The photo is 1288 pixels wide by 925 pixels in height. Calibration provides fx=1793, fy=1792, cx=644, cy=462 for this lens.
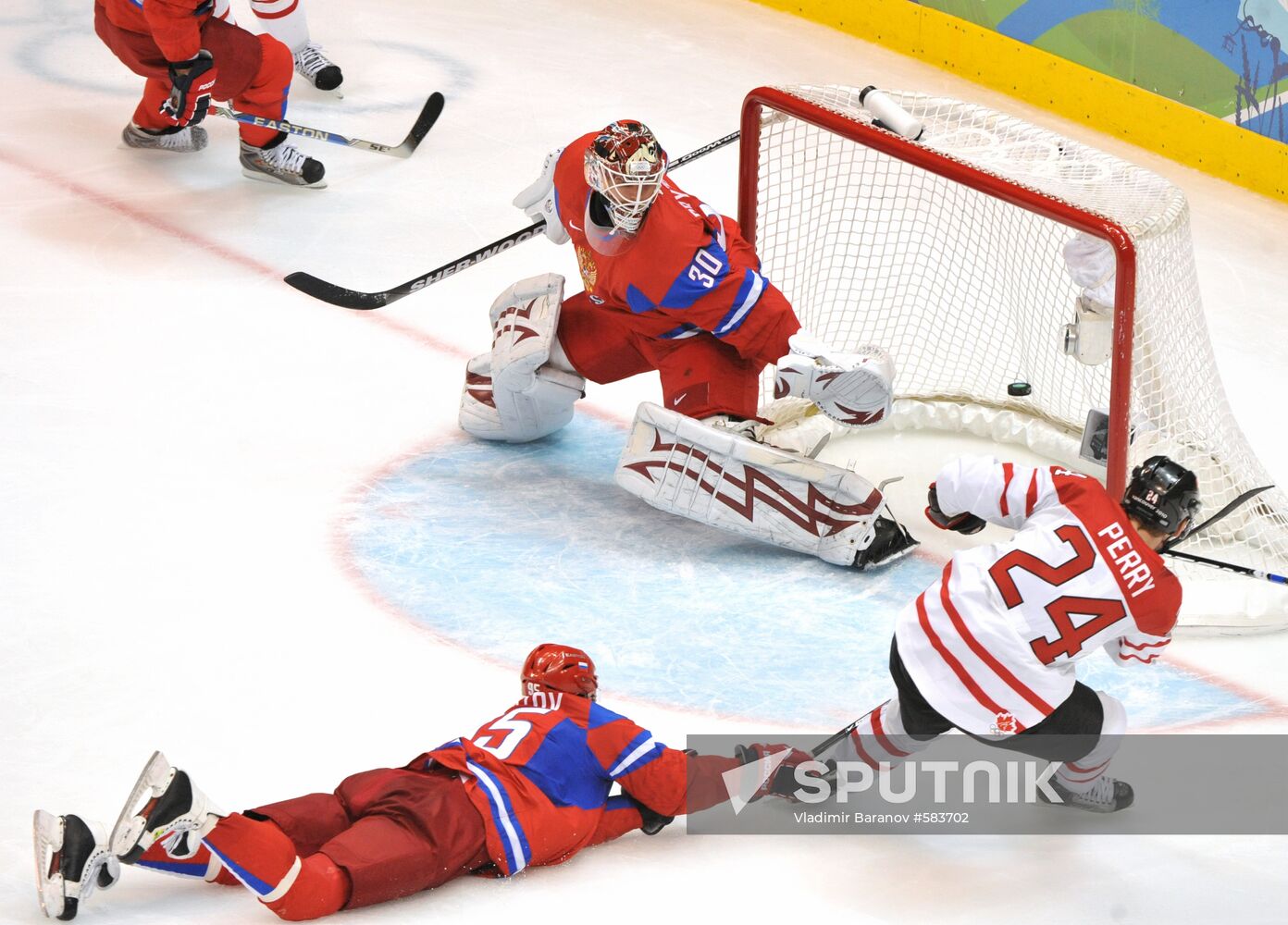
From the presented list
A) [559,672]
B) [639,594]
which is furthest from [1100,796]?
[639,594]

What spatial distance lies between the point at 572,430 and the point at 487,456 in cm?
24

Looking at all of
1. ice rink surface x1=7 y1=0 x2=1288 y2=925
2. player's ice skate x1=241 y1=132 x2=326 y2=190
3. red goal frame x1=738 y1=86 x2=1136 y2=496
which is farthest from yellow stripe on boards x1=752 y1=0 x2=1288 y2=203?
player's ice skate x1=241 y1=132 x2=326 y2=190

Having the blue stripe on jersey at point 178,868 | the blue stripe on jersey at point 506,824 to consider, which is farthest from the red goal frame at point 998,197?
the blue stripe on jersey at point 178,868

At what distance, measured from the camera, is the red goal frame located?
2.99 m

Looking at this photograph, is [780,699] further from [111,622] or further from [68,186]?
[68,186]

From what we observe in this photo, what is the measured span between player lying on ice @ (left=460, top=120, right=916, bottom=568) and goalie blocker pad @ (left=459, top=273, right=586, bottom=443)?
0.15 metres

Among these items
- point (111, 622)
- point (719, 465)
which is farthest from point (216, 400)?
point (719, 465)

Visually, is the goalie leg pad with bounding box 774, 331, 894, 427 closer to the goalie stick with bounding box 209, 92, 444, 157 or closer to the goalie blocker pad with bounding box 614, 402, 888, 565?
the goalie blocker pad with bounding box 614, 402, 888, 565

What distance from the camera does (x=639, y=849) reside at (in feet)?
8.34

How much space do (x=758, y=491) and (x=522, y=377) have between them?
0.62 m

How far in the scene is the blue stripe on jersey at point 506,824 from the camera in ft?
7.90

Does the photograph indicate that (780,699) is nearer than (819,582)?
Yes

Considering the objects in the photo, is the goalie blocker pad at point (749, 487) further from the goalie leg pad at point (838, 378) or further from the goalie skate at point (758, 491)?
the goalie leg pad at point (838, 378)

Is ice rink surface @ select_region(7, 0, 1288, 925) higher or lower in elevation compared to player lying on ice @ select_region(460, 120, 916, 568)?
lower
